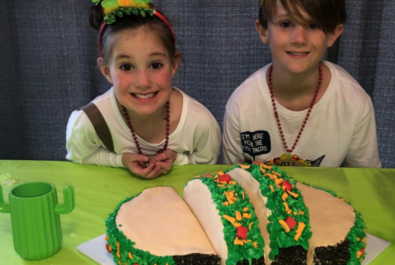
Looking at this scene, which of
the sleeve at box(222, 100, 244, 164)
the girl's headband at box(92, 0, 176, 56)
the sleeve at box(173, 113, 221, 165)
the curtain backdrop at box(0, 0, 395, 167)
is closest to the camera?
the girl's headband at box(92, 0, 176, 56)

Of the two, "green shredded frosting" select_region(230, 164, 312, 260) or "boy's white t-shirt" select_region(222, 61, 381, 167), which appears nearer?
"green shredded frosting" select_region(230, 164, 312, 260)

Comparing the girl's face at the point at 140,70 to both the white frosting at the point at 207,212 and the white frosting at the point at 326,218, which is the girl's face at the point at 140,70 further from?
the white frosting at the point at 326,218

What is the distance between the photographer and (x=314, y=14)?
1.40m

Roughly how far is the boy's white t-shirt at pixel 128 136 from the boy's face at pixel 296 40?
342mm

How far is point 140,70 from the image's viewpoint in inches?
50.9

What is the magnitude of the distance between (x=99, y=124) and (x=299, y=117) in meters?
0.74

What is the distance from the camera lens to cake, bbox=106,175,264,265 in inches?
30.9

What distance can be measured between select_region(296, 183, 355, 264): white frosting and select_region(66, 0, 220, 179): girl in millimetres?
508

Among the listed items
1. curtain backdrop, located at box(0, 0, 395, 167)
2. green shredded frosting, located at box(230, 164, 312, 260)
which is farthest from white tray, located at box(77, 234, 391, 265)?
curtain backdrop, located at box(0, 0, 395, 167)

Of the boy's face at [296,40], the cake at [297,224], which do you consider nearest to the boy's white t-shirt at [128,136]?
the boy's face at [296,40]

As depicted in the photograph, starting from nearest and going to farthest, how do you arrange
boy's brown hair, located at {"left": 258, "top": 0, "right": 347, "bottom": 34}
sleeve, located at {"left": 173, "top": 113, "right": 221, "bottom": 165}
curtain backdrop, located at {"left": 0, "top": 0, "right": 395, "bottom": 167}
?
boy's brown hair, located at {"left": 258, "top": 0, "right": 347, "bottom": 34}
sleeve, located at {"left": 173, "top": 113, "right": 221, "bottom": 165}
curtain backdrop, located at {"left": 0, "top": 0, "right": 395, "bottom": 167}

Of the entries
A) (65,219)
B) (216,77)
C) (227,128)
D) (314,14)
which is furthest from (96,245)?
(216,77)

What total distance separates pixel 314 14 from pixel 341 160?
0.59m

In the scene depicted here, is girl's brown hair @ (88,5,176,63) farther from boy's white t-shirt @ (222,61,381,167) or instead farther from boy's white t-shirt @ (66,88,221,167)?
boy's white t-shirt @ (222,61,381,167)
